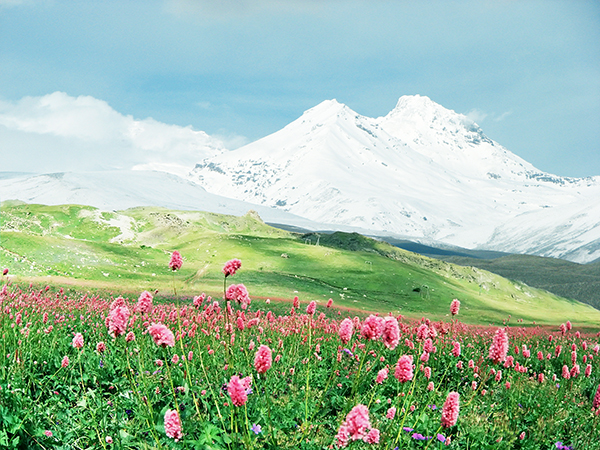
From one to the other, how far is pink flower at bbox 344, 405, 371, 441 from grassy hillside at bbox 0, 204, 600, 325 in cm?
942

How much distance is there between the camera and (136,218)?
90.0 meters

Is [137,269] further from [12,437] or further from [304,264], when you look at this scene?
[12,437]

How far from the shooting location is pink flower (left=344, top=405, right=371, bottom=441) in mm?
2936

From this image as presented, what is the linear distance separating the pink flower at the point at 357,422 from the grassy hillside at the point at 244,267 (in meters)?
9.42

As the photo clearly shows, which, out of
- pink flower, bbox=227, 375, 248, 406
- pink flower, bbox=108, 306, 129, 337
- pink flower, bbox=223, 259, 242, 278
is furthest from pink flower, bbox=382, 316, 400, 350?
pink flower, bbox=108, 306, 129, 337

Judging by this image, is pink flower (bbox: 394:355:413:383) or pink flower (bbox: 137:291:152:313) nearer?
pink flower (bbox: 394:355:413:383)

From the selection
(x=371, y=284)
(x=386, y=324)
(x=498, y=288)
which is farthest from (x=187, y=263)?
(x=498, y=288)

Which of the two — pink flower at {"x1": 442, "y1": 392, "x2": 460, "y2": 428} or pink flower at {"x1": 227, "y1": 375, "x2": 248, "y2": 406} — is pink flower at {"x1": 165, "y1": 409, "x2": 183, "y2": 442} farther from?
pink flower at {"x1": 442, "y1": 392, "x2": 460, "y2": 428}

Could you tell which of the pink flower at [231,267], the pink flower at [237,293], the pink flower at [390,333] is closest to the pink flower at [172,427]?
the pink flower at [237,293]

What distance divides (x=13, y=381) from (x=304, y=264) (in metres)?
51.5

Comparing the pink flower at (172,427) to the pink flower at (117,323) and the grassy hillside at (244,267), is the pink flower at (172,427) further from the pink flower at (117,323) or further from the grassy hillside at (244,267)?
the grassy hillside at (244,267)

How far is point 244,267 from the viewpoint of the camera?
47875mm

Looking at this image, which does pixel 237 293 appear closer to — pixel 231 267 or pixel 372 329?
pixel 231 267

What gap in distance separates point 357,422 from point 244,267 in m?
45.7
